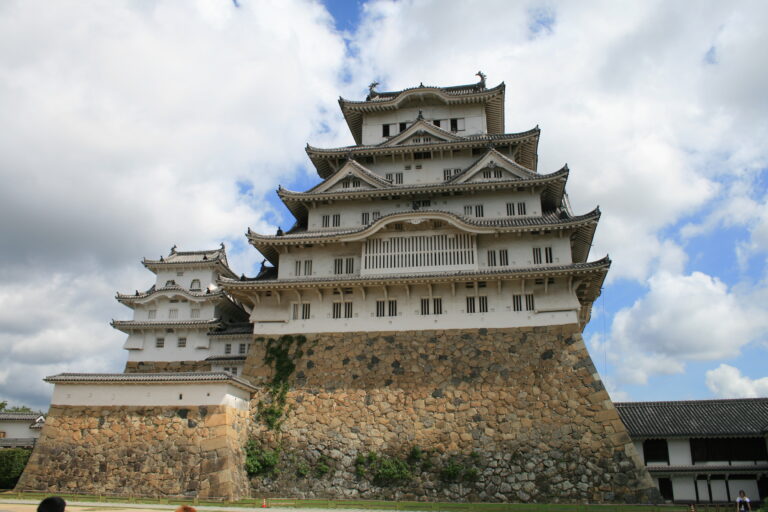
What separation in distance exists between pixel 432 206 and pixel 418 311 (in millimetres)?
6952

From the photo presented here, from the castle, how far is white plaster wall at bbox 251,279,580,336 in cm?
7

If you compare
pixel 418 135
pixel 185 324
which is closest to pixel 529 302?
pixel 418 135

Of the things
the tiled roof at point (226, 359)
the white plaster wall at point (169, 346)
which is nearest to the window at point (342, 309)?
the tiled roof at point (226, 359)

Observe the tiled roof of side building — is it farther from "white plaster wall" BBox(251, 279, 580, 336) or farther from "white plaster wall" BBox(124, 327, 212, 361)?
"white plaster wall" BBox(124, 327, 212, 361)

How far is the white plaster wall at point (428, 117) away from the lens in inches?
1542

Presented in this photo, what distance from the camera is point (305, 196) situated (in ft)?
112

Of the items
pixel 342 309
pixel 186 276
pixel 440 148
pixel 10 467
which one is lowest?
pixel 10 467

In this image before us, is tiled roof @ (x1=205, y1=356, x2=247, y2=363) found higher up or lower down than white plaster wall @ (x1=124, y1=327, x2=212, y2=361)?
lower down

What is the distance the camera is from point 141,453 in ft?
84.9

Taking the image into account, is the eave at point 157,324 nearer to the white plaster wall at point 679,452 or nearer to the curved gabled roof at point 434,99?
the curved gabled roof at point 434,99

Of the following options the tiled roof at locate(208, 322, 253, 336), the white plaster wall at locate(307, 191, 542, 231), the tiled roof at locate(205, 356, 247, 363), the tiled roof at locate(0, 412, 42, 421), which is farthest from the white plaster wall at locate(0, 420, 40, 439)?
the white plaster wall at locate(307, 191, 542, 231)

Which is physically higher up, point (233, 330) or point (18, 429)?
point (233, 330)

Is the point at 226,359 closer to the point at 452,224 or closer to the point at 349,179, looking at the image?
the point at 349,179

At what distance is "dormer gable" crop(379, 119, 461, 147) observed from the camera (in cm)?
3681
